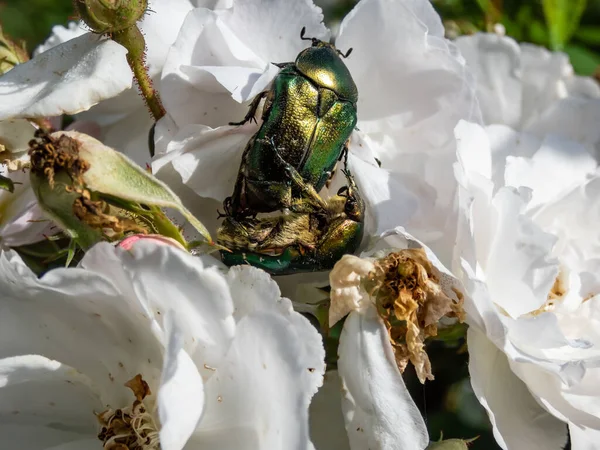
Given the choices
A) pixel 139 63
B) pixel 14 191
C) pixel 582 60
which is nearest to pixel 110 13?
pixel 139 63

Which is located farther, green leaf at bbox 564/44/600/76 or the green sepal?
green leaf at bbox 564/44/600/76

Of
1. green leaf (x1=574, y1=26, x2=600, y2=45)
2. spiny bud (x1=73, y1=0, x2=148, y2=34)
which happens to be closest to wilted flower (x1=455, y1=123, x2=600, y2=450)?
spiny bud (x1=73, y1=0, x2=148, y2=34)

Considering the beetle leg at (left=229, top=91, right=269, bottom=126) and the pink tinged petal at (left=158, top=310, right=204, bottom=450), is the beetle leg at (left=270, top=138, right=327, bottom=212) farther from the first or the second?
the pink tinged petal at (left=158, top=310, right=204, bottom=450)

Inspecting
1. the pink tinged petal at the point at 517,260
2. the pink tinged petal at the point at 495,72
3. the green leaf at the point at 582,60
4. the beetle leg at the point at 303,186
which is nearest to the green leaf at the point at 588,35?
the green leaf at the point at 582,60

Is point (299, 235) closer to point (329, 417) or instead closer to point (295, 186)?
point (295, 186)

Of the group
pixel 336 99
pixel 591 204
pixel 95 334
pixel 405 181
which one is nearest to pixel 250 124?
pixel 336 99

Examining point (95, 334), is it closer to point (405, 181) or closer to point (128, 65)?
point (128, 65)

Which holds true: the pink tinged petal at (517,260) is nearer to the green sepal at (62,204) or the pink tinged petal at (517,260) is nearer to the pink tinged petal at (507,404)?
the pink tinged petal at (507,404)
